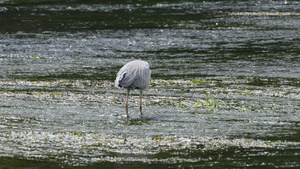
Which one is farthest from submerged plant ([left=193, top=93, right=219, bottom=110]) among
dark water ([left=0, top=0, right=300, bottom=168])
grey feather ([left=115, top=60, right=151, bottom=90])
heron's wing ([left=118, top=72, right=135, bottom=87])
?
heron's wing ([left=118, top=72, right=135, bottom=87])

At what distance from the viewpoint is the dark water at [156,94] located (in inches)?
417

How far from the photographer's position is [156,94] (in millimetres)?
16375

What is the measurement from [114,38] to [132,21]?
20.5 ft

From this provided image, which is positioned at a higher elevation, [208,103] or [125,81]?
[125,81]

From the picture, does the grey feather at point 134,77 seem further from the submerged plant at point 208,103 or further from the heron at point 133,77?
the submerged plant at point 208,103

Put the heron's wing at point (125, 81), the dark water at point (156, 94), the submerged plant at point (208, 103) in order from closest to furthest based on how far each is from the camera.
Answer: the dark water at point (156, 94)
the heron's wing at point (125, 81)
the submerged plant at point (208, 103)

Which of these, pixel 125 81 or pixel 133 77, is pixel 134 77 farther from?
pixel 125 81

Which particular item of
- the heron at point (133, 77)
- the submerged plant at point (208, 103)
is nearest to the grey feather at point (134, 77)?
the heron at point (133, 77)

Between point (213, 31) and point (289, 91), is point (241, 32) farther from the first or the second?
point (289, 91)

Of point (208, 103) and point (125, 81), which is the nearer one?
point (125, 81)

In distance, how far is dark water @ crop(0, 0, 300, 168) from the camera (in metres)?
10.6

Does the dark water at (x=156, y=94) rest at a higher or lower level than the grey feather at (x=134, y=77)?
lower

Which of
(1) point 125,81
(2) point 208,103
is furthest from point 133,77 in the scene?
(2) point 208,103

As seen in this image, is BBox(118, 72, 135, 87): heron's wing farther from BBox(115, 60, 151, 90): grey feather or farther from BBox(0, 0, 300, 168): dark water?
BBox(0, 0, 300, 168): dark water
